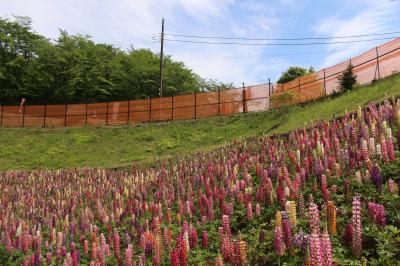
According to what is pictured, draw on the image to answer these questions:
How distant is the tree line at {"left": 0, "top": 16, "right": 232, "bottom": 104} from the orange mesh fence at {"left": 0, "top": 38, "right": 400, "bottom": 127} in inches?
690

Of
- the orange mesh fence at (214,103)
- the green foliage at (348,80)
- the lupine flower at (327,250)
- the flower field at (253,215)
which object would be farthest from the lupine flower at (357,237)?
the green foliage at (348,80)

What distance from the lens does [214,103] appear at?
136 ft

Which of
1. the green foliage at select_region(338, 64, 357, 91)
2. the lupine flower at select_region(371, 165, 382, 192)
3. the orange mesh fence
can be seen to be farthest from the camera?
the orange mesh fence

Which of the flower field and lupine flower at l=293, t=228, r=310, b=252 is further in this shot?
the flower field

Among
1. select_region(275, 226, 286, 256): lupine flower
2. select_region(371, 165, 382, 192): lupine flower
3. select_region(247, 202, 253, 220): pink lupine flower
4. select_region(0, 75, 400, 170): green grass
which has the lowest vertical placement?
select_region(275, 226, 286, 256): lupine flower

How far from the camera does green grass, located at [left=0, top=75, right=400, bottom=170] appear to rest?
29.4m

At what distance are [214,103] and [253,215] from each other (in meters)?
33.3

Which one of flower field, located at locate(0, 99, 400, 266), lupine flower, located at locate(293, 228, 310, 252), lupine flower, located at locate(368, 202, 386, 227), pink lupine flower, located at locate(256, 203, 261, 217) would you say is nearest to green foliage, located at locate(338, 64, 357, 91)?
flower field, located at locate(0, 99, 400, 266)

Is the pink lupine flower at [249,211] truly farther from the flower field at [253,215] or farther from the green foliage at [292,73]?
the green foliage at [292,73]

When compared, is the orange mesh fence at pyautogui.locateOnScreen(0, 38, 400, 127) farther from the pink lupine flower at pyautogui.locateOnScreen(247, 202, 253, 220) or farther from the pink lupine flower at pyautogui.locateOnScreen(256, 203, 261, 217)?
the pink lupine flower at pyautogui.locateOnScreen(247, 202, 253, 220)

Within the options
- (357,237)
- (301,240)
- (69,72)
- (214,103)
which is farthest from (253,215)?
(69,72)

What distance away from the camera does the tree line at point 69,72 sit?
6512cm

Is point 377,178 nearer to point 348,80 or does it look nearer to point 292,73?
point 348,80

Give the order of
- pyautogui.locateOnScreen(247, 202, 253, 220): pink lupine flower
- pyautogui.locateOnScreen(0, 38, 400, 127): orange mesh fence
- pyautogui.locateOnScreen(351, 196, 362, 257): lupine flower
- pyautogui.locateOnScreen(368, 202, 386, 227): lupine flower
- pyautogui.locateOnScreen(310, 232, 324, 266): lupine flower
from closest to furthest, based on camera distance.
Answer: pyautogui.locateOnScreen(310, 232, 324, 266): lupine flower, pyautogui.locateOnScreen(351, 196, 362, 257): lupine flower, pyautogui.locateOnScreen(368, 202, 386, 227): lupine flower, pyautogui.locateOnScreen(247, 202, 253, 220): pink lupine flower, pyautogui.locateOnScreen(0, 38, 400, 127): orange mesh fence
